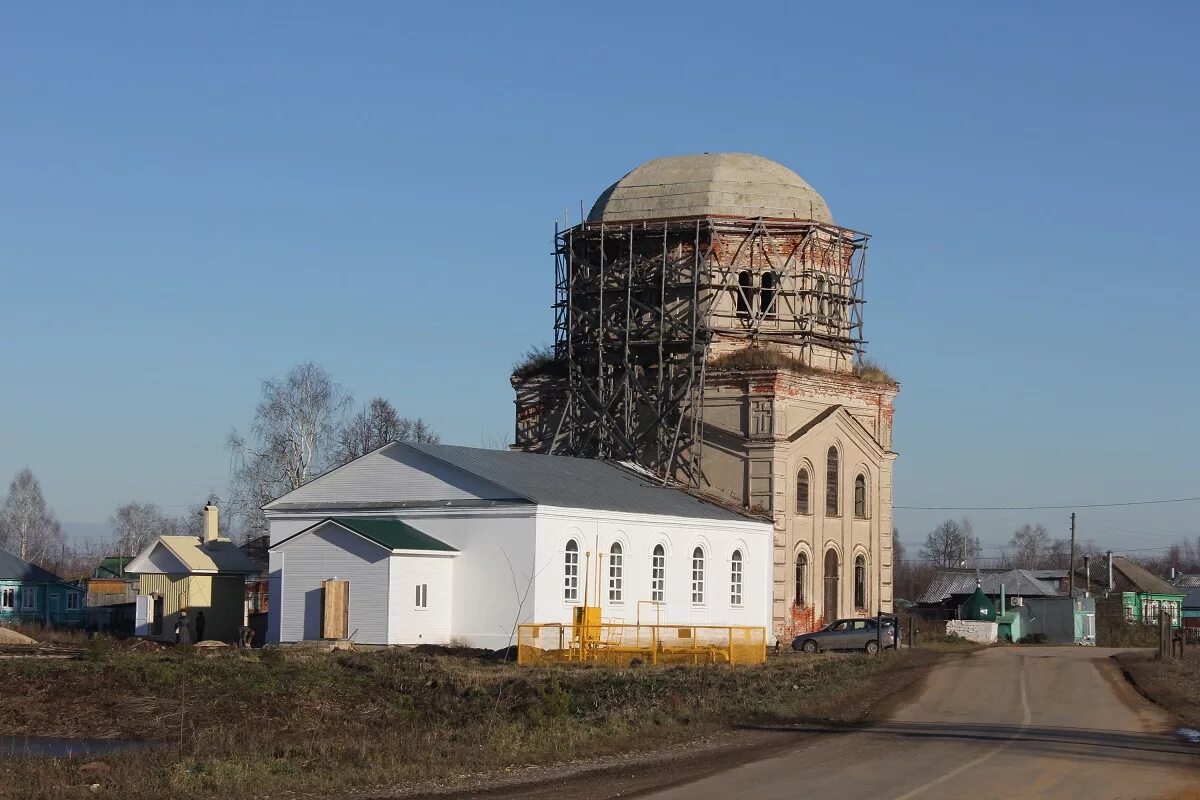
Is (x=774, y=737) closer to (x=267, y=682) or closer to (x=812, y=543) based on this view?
(x=267, y=682)

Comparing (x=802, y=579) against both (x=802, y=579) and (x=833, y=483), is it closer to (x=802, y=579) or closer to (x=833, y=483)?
(x=802, y=579)

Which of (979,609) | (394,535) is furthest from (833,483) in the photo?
(394,535)

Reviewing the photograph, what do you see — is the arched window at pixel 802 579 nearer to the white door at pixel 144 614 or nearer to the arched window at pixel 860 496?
the arched window at pixel 860 496

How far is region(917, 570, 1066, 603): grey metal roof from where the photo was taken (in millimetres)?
Answer: 79625

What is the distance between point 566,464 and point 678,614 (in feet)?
20.1

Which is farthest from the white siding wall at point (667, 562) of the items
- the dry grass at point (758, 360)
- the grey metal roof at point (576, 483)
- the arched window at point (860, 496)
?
the arched window at point (860, 496)

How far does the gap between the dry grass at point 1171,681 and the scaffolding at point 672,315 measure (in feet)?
53.3

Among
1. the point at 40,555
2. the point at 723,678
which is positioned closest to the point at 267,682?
the point at 723,678

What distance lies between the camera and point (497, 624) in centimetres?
4353

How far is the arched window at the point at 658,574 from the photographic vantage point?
4719cm

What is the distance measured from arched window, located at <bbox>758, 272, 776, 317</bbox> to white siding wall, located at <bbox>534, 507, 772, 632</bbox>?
8177 mm

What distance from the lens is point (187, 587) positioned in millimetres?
52625

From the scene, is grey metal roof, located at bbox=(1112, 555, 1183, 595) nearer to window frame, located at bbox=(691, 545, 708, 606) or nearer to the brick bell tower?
the brick bell tower

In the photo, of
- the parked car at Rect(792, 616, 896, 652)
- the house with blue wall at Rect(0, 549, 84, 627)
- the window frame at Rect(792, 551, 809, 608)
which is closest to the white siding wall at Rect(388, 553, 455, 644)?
the parked car at Rect(792, 616, 896, 652)
